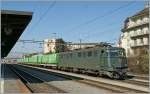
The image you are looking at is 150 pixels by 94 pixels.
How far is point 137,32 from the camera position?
79438 millimetres

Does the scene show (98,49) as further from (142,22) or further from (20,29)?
(142,22)

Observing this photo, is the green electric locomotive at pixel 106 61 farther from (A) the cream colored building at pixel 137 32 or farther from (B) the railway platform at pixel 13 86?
(A) the cream colored building at pixel 137 32

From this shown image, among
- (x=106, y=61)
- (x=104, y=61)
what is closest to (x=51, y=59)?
(x=104, y=61)

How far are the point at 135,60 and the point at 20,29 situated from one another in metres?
20.6

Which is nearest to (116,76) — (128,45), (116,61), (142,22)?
(116,61)

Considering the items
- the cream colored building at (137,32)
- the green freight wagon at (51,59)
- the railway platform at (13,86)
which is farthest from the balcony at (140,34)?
the railway platform at (13,86)

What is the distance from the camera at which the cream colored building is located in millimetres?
75188

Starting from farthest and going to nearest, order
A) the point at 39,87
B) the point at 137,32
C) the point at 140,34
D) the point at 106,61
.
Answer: the point at 137,32 < the point at 140,34 < the point at 106,61 < the point at 39,87

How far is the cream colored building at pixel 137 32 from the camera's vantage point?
75188 millimetres

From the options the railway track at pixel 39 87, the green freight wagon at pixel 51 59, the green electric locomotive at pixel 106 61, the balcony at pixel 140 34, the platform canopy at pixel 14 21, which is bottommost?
the railway track at pixel 39 87

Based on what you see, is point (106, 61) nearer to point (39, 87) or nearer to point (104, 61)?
point (104, 61)

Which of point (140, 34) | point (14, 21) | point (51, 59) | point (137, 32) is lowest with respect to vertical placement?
point (51, 59)

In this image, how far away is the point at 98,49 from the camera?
101 ft

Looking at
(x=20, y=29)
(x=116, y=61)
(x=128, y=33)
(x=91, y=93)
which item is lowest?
(x=91, y=93)
